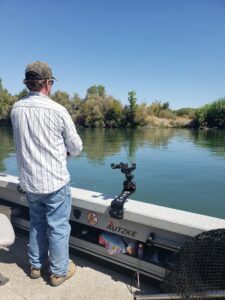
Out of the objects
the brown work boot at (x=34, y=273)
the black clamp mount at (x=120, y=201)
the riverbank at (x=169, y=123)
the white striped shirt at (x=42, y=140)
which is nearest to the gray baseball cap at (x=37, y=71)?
the white striped shirt at (x=42, y=140)

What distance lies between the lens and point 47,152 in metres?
1.97

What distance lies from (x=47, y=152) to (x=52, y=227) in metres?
0.54

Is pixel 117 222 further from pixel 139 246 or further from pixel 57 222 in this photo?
pixel 57 222

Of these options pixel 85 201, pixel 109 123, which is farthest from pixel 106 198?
pixel 109 123

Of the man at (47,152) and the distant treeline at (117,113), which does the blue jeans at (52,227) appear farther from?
the distant treeline at (117,113)

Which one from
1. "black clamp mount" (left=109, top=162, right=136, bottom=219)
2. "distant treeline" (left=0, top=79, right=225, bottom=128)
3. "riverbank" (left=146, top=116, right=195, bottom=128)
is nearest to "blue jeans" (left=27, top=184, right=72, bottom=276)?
"black clamp mount" (left=109, top=162, right=136, bottom=219)

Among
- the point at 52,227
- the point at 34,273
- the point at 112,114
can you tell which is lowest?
the point at 34,273

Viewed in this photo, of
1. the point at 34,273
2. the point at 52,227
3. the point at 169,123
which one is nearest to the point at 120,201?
the point at 52,227

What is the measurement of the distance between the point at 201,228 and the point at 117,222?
66 cm

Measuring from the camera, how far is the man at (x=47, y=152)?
1.94 metres

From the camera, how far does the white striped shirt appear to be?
193 cm

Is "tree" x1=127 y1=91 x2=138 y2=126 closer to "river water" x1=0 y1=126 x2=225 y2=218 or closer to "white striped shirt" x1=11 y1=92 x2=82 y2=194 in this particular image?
"river water" x1=0 y1=126 x2=225 y2=218

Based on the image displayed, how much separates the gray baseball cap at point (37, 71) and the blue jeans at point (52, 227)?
0.77 meters

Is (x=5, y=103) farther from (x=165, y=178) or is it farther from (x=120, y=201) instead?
(x=120, y=201)
